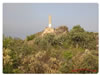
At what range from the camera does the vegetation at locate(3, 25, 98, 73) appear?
516 centimetres

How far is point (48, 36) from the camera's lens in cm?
576

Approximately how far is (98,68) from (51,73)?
1041 millimetres

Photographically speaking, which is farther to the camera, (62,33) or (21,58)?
(62,33)

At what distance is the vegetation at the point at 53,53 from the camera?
5160 mm

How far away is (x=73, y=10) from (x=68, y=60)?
3.95 feet

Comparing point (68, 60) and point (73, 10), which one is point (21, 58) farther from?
point (73, 10)

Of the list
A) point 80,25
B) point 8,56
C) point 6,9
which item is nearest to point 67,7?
point 80,25

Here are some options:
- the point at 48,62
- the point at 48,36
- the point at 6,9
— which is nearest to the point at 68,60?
the point at 48,62

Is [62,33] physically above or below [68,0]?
below

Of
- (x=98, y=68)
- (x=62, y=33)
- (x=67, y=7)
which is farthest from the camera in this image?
(x=62, y=33)

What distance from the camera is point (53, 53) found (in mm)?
5445

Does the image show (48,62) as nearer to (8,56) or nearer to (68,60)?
(68,60)

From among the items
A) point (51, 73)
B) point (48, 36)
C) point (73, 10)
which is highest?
point (73, 10)

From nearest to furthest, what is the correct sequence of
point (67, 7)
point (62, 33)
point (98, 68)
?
point (98, 68) → point (67, 7) → point (62, 33)
